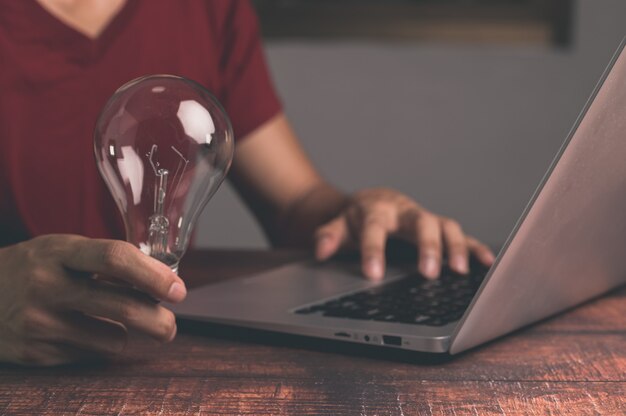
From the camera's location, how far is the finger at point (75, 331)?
0.44 meters

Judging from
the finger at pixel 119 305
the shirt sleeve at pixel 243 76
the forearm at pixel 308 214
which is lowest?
the forearm at pixel 308 214

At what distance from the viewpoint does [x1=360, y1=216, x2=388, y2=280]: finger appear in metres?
Answer: 0.69

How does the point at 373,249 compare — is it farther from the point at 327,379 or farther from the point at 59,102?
the point at 59,102

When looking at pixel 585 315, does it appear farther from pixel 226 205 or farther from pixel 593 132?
pixel 226 205

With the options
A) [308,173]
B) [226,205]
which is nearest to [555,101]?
[226,205]

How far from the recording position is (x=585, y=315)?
58 cm

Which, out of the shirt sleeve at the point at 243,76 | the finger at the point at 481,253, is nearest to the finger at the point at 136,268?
the finger at the point at 481,253

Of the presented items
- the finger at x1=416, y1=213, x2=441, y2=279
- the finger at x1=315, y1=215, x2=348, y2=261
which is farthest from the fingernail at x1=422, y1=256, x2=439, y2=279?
the finger at x1=315, y1=215, x2=348, y2=261

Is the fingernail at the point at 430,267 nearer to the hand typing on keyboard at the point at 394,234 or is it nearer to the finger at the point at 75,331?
the hand typing on keyboard at the point at 394,234

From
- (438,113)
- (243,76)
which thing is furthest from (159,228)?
(438,113)

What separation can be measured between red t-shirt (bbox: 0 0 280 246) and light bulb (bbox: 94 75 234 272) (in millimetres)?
483

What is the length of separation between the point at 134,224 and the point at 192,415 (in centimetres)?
15

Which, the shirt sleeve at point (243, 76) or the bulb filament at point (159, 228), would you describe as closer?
the bulb filament at point (159, 228)

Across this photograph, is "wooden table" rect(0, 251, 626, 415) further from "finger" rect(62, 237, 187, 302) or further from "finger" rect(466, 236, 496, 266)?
"finger" rect(466, 236, 496, 266)
